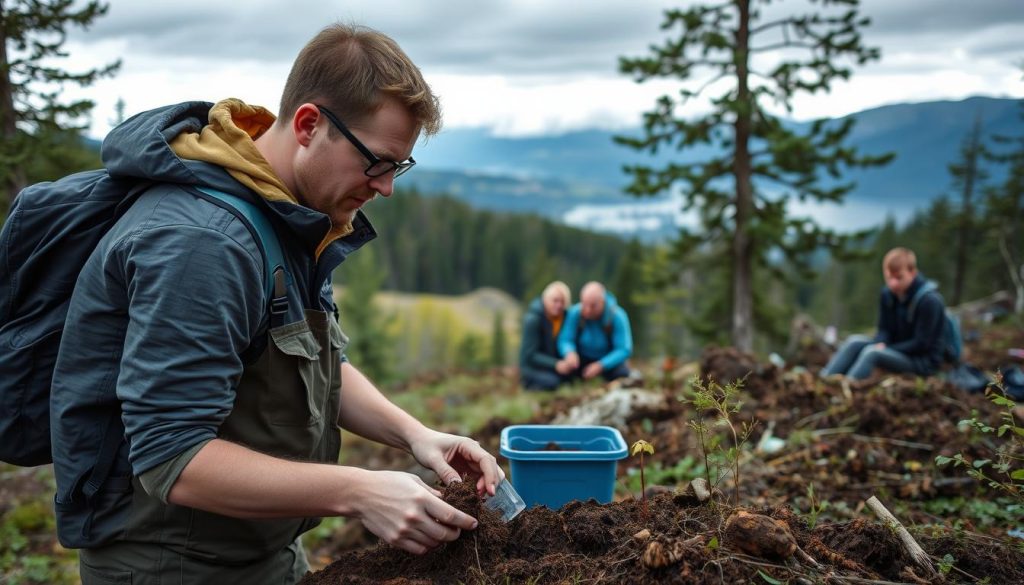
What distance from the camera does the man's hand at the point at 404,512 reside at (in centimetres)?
185

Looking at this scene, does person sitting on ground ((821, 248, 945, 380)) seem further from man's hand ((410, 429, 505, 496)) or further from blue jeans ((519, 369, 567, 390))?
man's hand ((410, 429, 505, 496))

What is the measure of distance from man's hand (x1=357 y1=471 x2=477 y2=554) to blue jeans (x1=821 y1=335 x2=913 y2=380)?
714cm

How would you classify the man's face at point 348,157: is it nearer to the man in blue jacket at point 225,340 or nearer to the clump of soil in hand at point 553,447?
the man in blue jacket at point 225,340

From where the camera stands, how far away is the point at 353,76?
1944 mm

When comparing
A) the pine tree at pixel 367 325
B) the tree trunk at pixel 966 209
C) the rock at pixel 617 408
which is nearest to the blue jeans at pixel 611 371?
the rock at pixel 617 408

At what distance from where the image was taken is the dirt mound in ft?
6.25

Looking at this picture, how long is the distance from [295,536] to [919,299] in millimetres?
7760

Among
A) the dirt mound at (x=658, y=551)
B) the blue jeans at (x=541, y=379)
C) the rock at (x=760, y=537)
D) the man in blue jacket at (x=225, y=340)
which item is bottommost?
the blue jeans at (x=541, y=379)

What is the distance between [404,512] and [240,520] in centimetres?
61

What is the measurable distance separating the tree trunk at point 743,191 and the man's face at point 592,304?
6.39m

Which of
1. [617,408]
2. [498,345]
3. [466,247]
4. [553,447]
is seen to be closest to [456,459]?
[553,447]

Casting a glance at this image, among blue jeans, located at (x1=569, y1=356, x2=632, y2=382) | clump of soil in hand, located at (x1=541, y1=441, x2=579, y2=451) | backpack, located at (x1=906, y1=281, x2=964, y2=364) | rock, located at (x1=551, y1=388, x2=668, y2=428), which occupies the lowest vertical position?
blue jeans, located at (x1=569, y1=356, x2=632, y2=382)

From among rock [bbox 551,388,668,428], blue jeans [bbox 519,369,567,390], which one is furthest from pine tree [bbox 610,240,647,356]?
rock [bbox 551,388,668,428]

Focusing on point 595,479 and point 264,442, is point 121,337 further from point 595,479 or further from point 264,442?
Result: point 595,479
